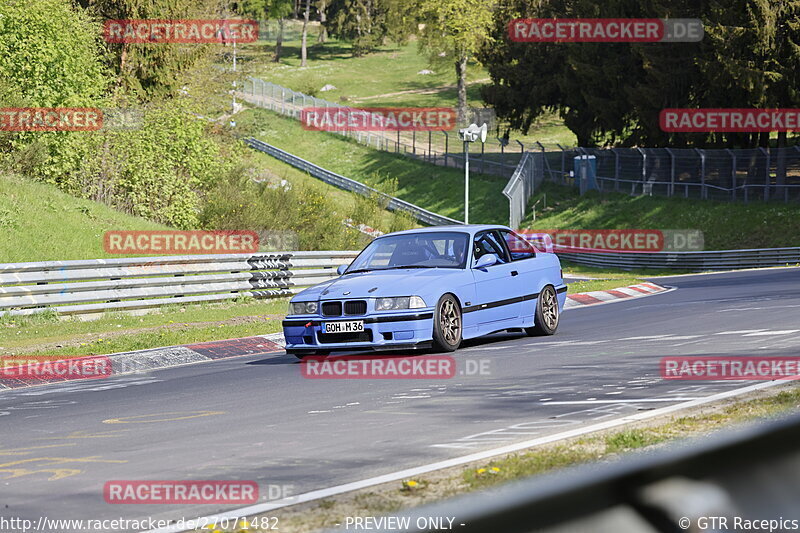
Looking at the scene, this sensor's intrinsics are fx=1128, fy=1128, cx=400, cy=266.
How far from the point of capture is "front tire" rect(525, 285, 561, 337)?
14.9m

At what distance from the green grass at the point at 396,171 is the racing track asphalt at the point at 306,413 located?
36.9m

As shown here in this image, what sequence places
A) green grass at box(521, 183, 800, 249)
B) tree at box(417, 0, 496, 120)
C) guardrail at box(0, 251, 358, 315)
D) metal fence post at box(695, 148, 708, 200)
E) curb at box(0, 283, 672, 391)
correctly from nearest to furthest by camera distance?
curb at box(0, 283, 672, 391), guardrail at box(0, 251, 358, 315), green grass at box(521, 183, 800, 249), metal fence post at box(695, 148, 708, 200), tree at box(417, 0, 496, 120)

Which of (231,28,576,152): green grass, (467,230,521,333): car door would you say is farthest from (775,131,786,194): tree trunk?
(231,28,576,152): green grass

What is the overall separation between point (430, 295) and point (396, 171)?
191 ft

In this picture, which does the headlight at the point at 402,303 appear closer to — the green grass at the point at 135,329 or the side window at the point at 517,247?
the side window at the point at 517,247

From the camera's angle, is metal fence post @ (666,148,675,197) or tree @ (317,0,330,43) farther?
tree @ (317,0,330,43)

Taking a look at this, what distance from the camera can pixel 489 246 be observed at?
14.5m

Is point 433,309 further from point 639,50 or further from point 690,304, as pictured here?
point 639,50

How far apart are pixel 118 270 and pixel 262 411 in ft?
41.1

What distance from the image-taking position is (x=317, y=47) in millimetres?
130000

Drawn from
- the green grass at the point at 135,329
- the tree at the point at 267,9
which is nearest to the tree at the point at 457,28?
the tree at the point at 267,9

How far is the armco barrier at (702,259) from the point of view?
3909 centimetres

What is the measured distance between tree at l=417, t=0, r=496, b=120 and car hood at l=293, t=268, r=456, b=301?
73523 mm

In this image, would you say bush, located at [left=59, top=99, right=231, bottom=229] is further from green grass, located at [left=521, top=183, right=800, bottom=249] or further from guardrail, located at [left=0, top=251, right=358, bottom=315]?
green grass, located at [left=521, top=183, right=800, bottom=249]
